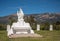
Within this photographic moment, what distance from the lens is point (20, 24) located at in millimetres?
12703

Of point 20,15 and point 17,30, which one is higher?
point 20,15

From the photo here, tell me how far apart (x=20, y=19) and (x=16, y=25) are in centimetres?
49

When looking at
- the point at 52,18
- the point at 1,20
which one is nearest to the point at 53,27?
the point at 52,18

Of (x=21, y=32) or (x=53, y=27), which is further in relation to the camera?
(x=53, y=27)

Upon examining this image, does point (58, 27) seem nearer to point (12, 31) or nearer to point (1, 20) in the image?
point (12, 31)

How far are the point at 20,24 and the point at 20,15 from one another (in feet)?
1.85

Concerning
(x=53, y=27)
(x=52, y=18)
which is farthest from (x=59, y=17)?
(x=53, y=27)

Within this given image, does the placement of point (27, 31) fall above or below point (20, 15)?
below

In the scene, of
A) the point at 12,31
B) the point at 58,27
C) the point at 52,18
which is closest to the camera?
the point at 12,31

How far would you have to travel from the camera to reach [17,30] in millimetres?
12539

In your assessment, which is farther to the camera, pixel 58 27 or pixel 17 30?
pixel 58 27

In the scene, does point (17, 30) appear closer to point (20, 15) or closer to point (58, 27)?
point (20, 15)

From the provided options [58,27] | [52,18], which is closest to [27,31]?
[58,27]

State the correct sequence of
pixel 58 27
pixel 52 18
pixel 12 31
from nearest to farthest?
pixel 12 31 < pixel 58 27 < pixel 52 18
